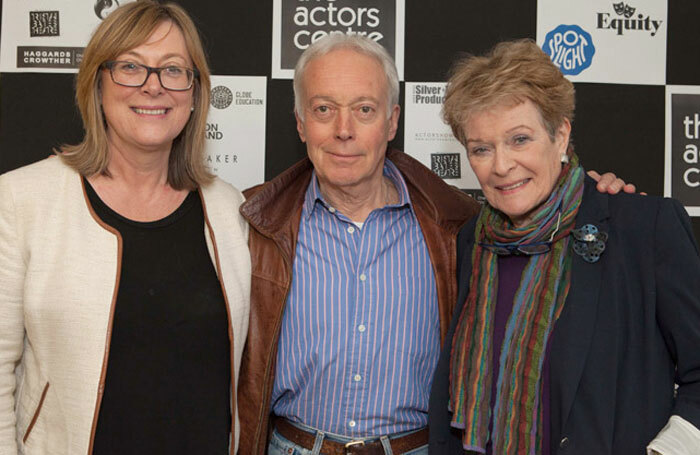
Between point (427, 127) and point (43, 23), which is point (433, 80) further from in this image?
point (43, 23)

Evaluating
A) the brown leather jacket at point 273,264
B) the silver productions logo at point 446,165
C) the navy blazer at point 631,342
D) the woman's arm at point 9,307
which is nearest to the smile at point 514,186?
the navy blazer at point 631,342

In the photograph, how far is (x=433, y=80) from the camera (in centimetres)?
267

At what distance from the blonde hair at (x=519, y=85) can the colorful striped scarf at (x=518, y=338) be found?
0.17m

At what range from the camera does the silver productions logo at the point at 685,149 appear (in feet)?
8.98

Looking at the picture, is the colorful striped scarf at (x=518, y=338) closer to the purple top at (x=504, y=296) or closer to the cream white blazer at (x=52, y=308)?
the purple top at (x=504, y=296)

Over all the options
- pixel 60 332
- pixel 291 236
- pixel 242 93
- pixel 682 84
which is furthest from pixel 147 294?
pixel 682 84

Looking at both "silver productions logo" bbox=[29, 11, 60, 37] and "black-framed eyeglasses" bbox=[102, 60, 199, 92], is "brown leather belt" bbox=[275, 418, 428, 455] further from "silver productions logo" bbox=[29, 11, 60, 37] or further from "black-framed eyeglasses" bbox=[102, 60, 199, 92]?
"silver productions logo" bbox=[29, 11, 60, 37]

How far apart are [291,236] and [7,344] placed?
0.84m

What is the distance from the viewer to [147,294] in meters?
1.67

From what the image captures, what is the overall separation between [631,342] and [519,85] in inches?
27.0

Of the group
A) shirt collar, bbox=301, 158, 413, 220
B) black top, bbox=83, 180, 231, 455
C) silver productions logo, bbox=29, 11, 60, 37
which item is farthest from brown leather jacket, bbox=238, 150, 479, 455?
silver productions logo, bbox=29, 11, 60, 37

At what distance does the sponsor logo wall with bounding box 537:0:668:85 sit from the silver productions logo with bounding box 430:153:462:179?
2.00 feet

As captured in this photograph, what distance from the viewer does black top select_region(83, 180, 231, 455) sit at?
1.63 m

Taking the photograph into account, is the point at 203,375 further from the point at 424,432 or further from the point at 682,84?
the point at 682,84
